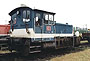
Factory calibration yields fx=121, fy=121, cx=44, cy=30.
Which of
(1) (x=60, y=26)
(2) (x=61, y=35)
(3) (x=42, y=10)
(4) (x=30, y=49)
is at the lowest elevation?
(4) (x=30, y=49)

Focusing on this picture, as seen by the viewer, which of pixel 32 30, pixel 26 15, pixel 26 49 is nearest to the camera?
pixel 26 49

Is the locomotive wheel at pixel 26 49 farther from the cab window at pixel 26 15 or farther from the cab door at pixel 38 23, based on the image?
the cab window at pixel 26 15

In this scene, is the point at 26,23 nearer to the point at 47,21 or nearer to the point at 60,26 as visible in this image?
the point at 47,21

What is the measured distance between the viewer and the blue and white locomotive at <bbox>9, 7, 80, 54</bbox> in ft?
26.7

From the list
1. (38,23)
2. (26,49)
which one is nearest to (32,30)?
(38,23)

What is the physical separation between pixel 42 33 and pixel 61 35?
2.77 m

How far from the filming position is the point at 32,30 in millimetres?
8180

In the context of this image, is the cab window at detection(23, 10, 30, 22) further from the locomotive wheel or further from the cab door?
the locomotive wheel

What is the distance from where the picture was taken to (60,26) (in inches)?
434

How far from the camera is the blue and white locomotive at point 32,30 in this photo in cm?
812

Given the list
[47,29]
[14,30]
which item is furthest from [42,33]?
[14,30]

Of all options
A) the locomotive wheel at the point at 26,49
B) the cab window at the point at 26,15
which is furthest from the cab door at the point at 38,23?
A: the locomotive wheel at the point at 26,49

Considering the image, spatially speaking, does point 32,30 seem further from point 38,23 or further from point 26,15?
point 26,15

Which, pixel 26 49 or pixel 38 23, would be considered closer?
pixel 26 49
